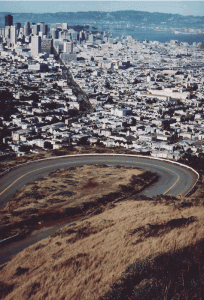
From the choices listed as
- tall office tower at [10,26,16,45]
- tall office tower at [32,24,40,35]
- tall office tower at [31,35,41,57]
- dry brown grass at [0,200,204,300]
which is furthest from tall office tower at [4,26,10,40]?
dry brown grass at [0,200,204,300]

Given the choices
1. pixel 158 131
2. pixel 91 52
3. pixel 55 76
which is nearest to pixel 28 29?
pixel 91 52

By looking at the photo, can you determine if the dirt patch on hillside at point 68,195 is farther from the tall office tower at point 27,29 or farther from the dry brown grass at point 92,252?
the tall office tower at point 27,29

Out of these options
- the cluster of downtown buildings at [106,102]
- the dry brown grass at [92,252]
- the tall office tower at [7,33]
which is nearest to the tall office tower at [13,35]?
the tall office tower at [7,33]

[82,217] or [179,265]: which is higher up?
[179,265]

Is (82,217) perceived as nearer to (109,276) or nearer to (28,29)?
(109,276)

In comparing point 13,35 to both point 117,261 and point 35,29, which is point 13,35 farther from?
point 117,261

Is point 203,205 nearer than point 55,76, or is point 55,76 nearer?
point 203,205

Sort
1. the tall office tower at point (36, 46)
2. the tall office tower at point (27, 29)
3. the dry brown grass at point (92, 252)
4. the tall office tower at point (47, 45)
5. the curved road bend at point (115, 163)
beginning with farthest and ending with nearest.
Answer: the tall office tower at point (27, 29) → the tall office tower at point (47, 45) → the tall office tower at point (36, 46) → the curved road bend at point (115, 163) → the dry brown grass at point (92, 252)
